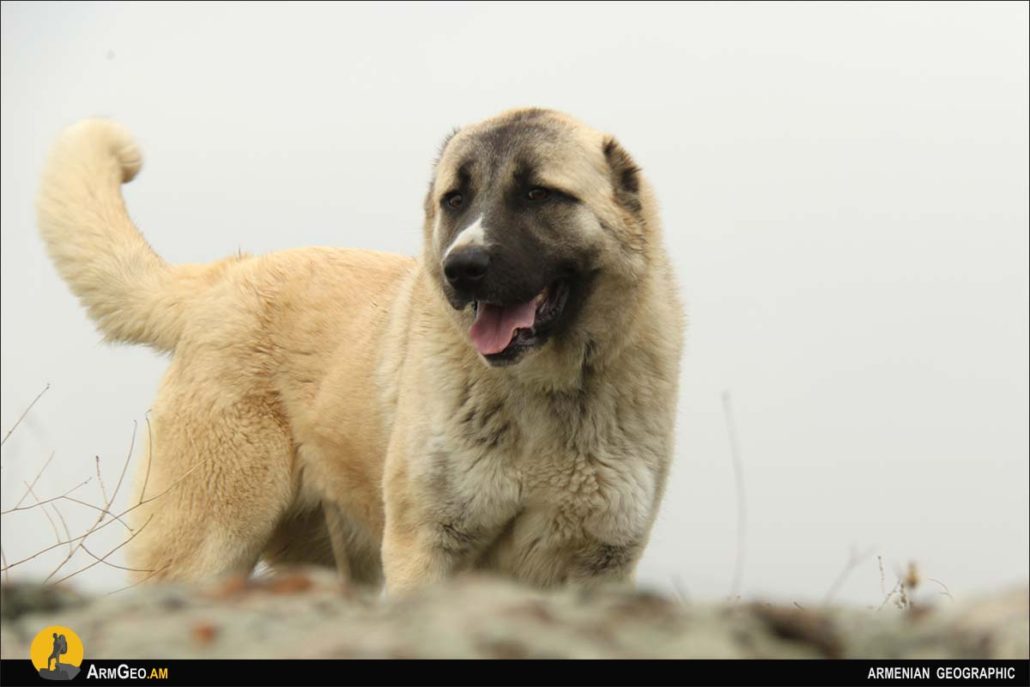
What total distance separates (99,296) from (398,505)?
253 cm

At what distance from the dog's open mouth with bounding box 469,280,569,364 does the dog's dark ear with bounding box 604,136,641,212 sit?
1.50ft

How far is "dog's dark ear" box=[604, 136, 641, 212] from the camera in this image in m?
5.15

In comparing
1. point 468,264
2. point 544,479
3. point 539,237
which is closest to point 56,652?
point 468,264

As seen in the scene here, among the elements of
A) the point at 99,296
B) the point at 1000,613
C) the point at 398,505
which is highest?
the point at 1000,613

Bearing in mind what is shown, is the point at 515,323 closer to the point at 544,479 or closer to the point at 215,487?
the point at 544,479

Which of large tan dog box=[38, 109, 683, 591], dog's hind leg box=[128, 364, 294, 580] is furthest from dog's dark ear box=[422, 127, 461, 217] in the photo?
dog's hind leg box=[128, 364, 294, 580]

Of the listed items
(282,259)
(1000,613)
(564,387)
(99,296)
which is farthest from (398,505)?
(1000,613)

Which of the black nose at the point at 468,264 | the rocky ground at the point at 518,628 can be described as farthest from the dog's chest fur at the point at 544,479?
the rocky ground at the point at 518,628

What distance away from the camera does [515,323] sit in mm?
4879

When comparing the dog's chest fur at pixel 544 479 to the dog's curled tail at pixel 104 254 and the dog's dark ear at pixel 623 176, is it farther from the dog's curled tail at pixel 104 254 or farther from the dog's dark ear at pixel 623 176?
the dog's curled tail at pixel 104 254

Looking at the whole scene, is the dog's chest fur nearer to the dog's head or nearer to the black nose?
the dog's head

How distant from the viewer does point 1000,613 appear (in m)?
2.48

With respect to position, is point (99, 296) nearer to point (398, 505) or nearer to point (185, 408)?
point (185, 408)

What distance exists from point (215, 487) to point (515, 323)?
199cm
